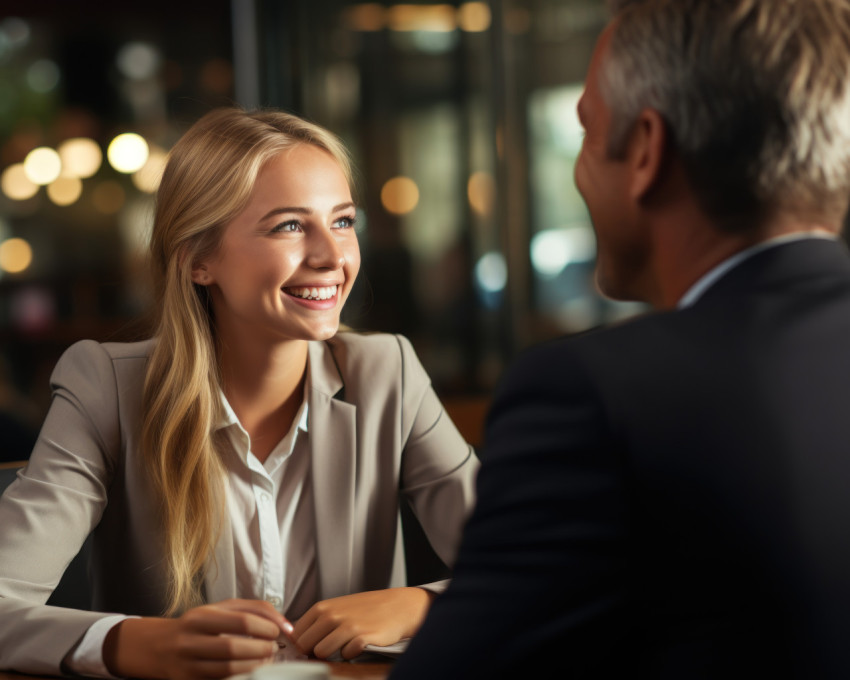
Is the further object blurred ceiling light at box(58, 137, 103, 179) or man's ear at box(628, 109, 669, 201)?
blurred ceiling light at box(58, 137, 103, 179)

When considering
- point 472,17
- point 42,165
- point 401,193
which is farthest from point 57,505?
point 472,17

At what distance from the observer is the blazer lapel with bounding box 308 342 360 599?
1648 mm

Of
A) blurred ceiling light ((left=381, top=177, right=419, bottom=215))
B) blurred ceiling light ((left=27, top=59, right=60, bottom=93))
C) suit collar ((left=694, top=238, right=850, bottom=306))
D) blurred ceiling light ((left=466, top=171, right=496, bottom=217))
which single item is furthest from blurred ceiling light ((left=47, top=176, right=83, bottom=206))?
suit collar ((left=694, top=238, right=850, bottom=306))

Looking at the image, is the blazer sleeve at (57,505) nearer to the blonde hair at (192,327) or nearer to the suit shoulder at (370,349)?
the blonde hair at (192,327)

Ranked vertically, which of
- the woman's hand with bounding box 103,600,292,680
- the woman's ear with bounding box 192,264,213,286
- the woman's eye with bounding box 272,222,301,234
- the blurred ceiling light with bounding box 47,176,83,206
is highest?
the blurred ceiling light with bounding box 47,176,83,206

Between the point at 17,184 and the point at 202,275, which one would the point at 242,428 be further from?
the point at 17,184

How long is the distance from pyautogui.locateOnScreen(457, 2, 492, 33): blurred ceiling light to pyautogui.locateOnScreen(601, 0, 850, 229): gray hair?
5.40 m

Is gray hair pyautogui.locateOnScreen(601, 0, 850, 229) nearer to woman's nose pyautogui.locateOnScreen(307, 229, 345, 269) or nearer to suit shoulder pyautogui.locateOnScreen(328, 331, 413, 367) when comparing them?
woman's nose pyautogui.locateOnScreen(307, 229, 345, 269)

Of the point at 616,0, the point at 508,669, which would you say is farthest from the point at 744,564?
the point at 616,0

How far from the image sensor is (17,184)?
5.52 meters

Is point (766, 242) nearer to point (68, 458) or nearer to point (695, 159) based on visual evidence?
point (695, 159)

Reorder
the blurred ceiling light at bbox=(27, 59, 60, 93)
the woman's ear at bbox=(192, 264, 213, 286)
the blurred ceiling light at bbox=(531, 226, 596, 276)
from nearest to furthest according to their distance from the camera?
the woman's ear at bbox=(192, 264, 213, 286)
the blurred ceiling light at bbox=(27, 59, 60, 93)
the blurred ceiling light at bbox=(531, 226, 596, 276)

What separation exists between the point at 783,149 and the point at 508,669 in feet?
1.60

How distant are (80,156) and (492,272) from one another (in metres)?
A: 2.67
